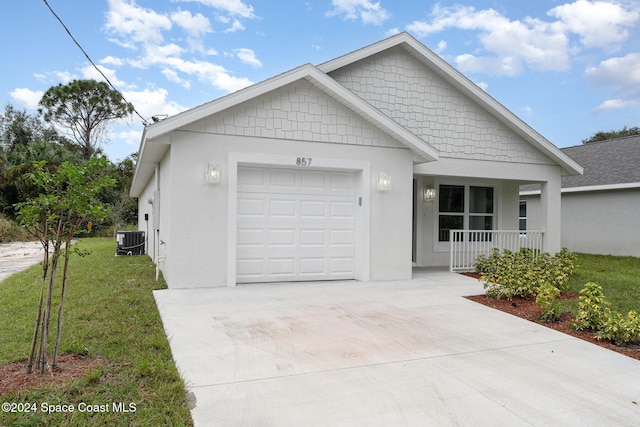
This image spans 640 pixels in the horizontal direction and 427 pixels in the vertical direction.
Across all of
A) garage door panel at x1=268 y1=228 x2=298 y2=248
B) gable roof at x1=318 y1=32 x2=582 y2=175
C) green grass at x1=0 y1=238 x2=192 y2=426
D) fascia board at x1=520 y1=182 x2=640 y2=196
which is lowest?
green grass at x1=0 y1=238 x2=192 y2=426

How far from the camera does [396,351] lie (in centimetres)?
418

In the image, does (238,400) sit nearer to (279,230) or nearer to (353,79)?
(279,230)

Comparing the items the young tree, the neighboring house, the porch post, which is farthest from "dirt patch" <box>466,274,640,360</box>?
the neighboring house

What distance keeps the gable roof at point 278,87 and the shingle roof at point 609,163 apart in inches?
418

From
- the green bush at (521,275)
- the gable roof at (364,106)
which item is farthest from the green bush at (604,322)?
the gable roof at (364,106)

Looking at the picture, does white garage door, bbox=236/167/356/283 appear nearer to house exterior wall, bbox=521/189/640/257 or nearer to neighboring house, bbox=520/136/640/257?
neighboring house, bbox=520/136/640/257

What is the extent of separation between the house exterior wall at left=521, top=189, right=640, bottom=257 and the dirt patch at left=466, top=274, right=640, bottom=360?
938 centimetres

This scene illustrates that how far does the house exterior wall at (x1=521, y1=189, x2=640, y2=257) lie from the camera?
14.4 meters

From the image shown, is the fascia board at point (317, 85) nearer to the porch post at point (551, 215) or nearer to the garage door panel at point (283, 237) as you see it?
the garage door panel at point (283, 237)

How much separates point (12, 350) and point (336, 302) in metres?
4.00

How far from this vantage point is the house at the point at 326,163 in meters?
7.10

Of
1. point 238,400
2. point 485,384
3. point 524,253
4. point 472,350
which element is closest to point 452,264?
point 524,253

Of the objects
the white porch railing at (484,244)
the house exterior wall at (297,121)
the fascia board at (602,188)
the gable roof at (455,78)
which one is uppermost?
the gable roof at (455,78)

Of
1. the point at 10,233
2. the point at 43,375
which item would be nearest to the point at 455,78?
the point at 43,375
